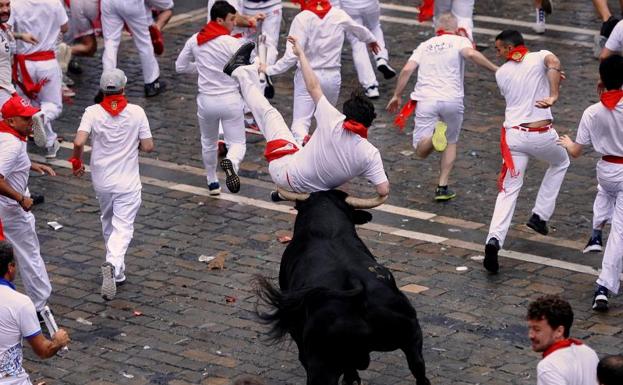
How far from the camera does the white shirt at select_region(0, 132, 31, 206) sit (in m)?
11.2

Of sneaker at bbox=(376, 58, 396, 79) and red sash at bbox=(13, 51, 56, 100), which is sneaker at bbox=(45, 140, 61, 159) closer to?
red sash at bbox=(13, 51, 56, 100)

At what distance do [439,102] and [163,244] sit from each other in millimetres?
3257

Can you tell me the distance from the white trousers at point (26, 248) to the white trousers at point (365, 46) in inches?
260

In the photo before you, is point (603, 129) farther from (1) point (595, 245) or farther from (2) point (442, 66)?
(2) point (442, 66)

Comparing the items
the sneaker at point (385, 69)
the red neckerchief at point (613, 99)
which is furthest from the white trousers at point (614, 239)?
the sneaker at point (385, 69)

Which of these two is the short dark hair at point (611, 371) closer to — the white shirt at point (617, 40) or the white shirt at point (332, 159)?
the white shirt at point (332, 159)

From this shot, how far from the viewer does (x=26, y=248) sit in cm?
1160

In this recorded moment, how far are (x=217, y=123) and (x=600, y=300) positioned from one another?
16.2 feet

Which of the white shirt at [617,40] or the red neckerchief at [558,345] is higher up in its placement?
the red neckerchief at [558,345]


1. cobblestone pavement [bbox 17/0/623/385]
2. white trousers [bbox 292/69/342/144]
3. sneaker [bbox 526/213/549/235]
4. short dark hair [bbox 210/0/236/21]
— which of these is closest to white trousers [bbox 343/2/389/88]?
cobblestone pavement [bbox 17/0/623/385]

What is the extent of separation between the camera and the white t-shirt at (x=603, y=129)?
Result: 1156 centimetres

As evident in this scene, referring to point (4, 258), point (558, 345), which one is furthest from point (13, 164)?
point (558, 345)

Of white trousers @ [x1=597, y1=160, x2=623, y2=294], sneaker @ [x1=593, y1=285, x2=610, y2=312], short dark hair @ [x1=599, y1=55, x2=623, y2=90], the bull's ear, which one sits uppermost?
short dark hair @ [x1=599, y1=55, x2=623, y2=90]

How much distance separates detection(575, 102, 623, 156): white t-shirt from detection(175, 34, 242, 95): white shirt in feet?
13.8
